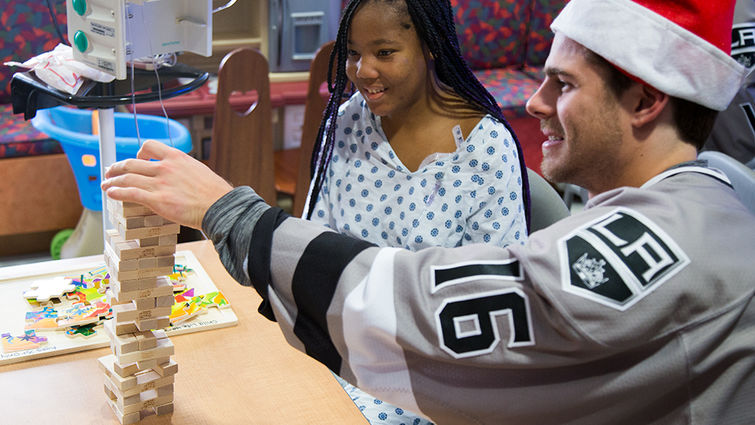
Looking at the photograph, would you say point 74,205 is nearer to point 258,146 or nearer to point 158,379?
point 258,146

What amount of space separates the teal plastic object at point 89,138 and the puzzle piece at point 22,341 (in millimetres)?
1410

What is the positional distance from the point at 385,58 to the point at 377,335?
2.99ft

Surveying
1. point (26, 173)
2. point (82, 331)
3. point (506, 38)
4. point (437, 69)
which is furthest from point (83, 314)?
point (506, 38)

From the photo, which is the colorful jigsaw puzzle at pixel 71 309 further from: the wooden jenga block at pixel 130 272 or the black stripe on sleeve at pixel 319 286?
the black stripe on sleeve at pixel 319 286

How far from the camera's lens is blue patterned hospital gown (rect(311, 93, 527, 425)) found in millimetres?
1716

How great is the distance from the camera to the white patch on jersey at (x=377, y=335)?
0.96m

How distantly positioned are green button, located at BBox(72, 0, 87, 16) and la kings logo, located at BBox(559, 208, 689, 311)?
38.9 inches

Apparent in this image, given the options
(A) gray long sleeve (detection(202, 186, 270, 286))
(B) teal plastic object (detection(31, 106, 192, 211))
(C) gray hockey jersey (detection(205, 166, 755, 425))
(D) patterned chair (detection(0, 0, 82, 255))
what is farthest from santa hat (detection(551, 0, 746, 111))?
(D) patterned chair (detection(0, 0, 82, 255))

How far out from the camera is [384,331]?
3.14 feet

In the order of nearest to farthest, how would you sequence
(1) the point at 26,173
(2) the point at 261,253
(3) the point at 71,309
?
(2) the point at 261,253 → (3) the point at 71,309 → (1) the point at 26,173

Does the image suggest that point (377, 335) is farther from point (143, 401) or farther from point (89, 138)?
point (89, 138)

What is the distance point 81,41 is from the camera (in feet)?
4.75

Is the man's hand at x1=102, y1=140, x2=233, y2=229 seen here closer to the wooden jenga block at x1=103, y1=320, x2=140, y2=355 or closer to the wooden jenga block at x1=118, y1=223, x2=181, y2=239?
the wooden jenga block at x1=118, y1=223, x2=181, y2=239

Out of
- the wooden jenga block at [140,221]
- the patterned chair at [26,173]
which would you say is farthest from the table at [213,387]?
the patterned chair at [26,173]
